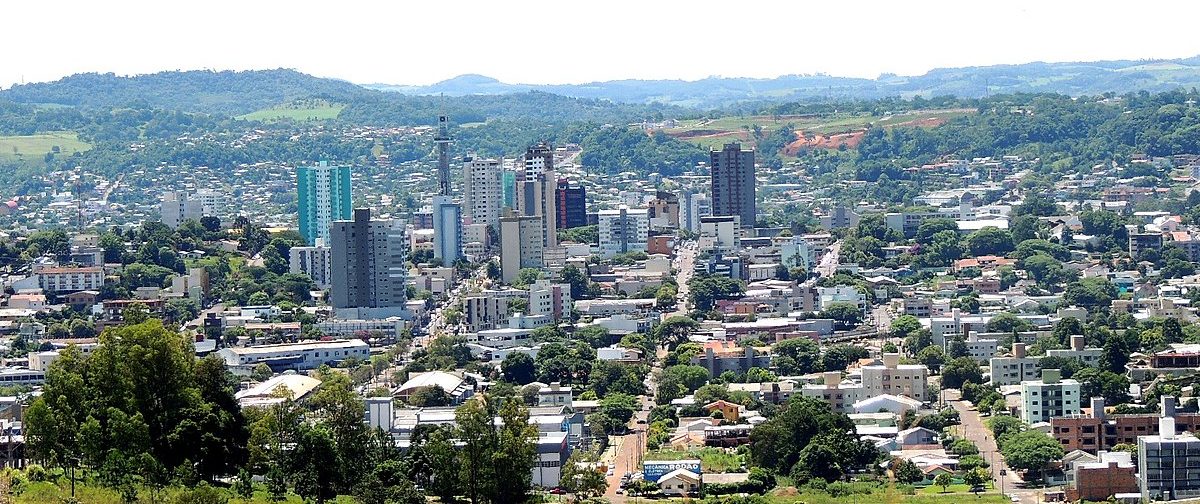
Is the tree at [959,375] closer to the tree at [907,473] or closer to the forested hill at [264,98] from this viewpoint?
the tree at [907,473]

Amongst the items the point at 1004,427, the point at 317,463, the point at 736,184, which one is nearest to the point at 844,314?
the point at 1004,427

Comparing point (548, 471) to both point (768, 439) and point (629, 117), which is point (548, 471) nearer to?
point (768, 439)

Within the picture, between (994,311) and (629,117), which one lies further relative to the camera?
A: (629,117)

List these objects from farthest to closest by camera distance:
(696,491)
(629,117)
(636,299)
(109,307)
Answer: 1. (629,117)
2. (636,299)
3. (109,307)
4. (696,491)

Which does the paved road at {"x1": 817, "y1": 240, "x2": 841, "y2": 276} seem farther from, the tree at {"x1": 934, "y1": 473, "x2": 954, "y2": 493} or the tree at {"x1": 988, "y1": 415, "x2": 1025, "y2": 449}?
the tree at {"x1": 934, "y1": 473, "x2": 954, "y2": 493}

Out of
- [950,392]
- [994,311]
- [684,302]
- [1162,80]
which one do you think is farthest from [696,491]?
[1162,80]

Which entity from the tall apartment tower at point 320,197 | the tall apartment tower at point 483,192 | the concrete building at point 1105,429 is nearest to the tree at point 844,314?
the concrete building at point 1105,429
